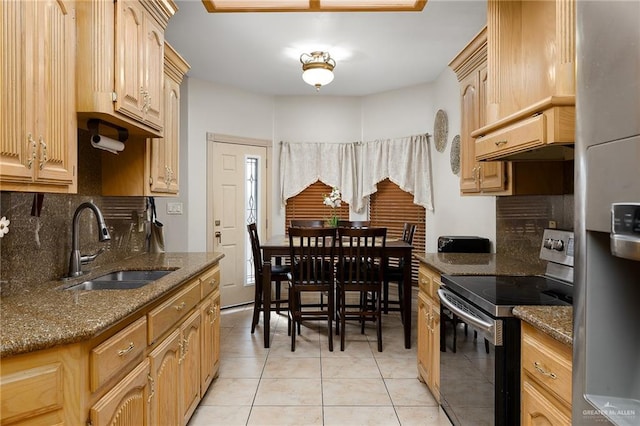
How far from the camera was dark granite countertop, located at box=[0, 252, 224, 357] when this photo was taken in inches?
43.9

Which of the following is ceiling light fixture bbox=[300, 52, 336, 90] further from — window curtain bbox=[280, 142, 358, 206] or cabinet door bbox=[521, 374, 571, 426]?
cabinet door bbox=[521, 374, 571, 426]

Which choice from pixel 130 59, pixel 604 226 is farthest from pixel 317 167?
pixel 604 226

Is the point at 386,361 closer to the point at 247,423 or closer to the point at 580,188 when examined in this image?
the point at 247,423

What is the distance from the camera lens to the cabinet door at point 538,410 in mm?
1215

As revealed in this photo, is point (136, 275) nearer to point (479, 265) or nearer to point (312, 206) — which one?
point (479, 265)

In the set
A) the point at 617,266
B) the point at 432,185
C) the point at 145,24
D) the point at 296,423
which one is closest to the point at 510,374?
the point at 617,266

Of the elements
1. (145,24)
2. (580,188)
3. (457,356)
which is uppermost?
(145,24)

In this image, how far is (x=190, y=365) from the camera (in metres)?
2.22

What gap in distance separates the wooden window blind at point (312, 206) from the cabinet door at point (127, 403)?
3999 millimetres

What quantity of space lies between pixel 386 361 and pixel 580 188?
8.60 feet

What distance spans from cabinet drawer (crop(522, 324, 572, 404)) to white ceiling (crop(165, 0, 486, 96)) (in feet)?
8.42

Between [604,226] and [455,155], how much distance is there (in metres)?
3.40

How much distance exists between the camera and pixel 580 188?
3.36 ft

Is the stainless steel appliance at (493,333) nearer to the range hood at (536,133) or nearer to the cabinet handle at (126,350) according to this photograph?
the range hood at (536,133)
